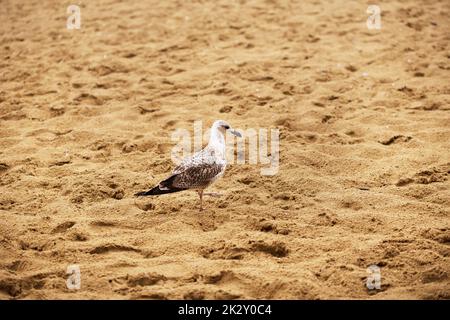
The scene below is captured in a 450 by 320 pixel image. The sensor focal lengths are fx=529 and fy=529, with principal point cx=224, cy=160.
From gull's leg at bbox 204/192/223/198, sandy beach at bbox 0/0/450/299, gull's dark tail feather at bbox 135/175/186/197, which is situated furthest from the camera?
gull's leg at bbox 204/192/223/198

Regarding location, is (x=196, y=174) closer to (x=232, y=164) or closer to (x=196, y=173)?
(x=196, y=173)

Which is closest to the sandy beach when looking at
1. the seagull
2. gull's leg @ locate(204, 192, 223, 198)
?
gull's leg @ locate(204, 192, 223, 198)

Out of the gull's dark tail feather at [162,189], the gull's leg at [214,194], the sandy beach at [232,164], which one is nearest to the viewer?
the sandy beach at [232,164]

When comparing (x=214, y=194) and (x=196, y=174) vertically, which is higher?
(x=196, y=174)

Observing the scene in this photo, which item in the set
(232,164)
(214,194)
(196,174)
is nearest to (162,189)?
(196,174)

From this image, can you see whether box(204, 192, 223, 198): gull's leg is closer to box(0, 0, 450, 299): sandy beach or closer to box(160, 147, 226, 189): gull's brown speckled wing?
box(0, 0, 450, 299): sandy beach

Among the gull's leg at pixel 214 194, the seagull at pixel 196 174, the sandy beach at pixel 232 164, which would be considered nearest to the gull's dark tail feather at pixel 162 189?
the seagull at pixel 196 174

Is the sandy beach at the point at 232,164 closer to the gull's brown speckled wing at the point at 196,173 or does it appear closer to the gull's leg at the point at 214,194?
the gull's leg at the point at 214,194

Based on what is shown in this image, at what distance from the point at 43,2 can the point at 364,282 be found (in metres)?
8.07

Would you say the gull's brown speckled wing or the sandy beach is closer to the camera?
the sandy beach

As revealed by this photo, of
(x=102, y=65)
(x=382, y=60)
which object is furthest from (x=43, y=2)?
(x=382, y=60)

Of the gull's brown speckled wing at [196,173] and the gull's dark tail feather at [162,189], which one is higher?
the gull's brown speckled wing at [196,173]

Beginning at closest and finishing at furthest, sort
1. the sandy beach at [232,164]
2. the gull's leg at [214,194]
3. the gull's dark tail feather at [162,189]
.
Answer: the sandy beach at [232,164] < the gull's dark tail feather at [162,189] < the gull's leg at [214,194]
